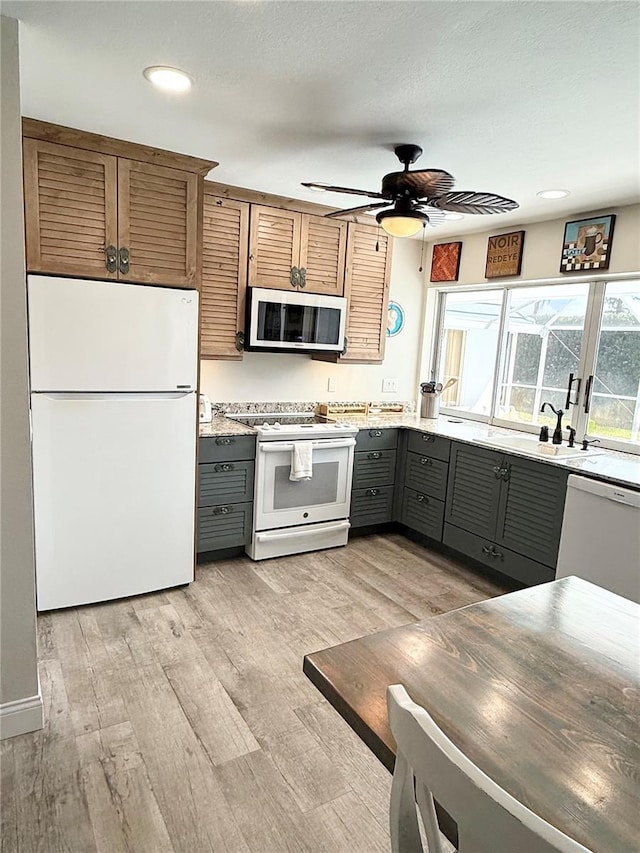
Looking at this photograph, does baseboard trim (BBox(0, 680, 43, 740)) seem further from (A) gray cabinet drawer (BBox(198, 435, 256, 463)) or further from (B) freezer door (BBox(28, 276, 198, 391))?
(A) gray cabinet drawer (BBox(198, 435, 256, 463))

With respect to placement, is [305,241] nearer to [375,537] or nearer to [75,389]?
[75,389]

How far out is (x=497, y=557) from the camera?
3357mm

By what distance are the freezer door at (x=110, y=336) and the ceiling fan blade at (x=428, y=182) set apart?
1.26m

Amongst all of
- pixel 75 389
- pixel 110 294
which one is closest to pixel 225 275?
pixel 110 294

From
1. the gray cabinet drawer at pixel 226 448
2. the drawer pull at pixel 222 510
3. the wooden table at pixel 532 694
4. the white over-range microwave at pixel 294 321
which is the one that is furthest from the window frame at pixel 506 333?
the wooden table at pixel 532 694

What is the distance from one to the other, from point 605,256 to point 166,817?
3.62 meters

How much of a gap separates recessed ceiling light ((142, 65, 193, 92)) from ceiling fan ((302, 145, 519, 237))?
0.61 metres

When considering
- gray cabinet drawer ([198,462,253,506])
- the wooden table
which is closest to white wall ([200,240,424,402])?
gray cabinet drawer ([198,462,253,506])

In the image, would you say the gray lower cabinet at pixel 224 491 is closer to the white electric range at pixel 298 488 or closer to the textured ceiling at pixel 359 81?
the white electric range at pixel 298 488

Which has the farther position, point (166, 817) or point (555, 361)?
point (555, 361)

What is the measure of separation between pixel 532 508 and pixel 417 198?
186 centimetres

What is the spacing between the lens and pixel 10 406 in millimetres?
1798

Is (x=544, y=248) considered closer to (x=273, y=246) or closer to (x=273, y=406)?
(x=273, y=246)

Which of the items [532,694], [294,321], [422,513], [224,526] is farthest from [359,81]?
[422,513]
